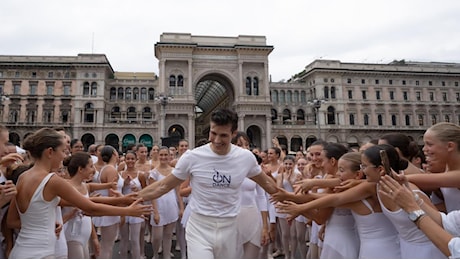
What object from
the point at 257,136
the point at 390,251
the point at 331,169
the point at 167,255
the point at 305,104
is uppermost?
the point at 305,104

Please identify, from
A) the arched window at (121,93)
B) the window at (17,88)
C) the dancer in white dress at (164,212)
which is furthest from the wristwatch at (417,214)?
the window at (17,88)

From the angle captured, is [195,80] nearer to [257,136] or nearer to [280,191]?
[257,136]

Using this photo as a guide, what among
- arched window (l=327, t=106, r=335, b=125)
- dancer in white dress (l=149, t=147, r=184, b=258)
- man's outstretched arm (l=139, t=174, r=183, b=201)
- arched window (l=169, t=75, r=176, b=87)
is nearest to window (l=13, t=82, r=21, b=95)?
arched window (l=169, t=75, r=176, b=87)

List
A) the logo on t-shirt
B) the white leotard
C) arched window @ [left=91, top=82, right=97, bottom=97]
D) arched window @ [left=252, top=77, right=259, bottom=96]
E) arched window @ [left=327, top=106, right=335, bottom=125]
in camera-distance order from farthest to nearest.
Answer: arched window @ [left=327, top=106, right=335, bottom=125] < arched window @ [left=91, top=82, right=97, bottom=97] < arched window @ [left=252, top=77, right=259, bottom=96] < the logo on t-shirt < the white leotard

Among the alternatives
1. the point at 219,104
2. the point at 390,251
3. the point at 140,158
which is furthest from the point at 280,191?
the point at 219,104

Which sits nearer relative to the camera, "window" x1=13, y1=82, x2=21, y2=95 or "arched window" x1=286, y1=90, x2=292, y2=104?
"window" x1=13, y1=82, x2=21, y2=95

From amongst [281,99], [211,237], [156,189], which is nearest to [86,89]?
[281,99]

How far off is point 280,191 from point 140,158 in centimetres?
485

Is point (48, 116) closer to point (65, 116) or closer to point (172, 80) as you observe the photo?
point (65, 116)

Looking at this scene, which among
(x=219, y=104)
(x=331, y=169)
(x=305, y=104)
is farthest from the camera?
(x=219, y=104)

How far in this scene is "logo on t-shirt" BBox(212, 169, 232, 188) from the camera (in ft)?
11.7

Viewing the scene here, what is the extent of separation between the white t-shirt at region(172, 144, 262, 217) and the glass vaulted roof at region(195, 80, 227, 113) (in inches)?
2014

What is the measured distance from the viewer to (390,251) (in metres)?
3.38

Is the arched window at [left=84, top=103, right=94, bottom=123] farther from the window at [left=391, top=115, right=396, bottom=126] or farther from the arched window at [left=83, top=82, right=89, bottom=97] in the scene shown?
the window at [left=391, top=115, right=396, bottom=126]
